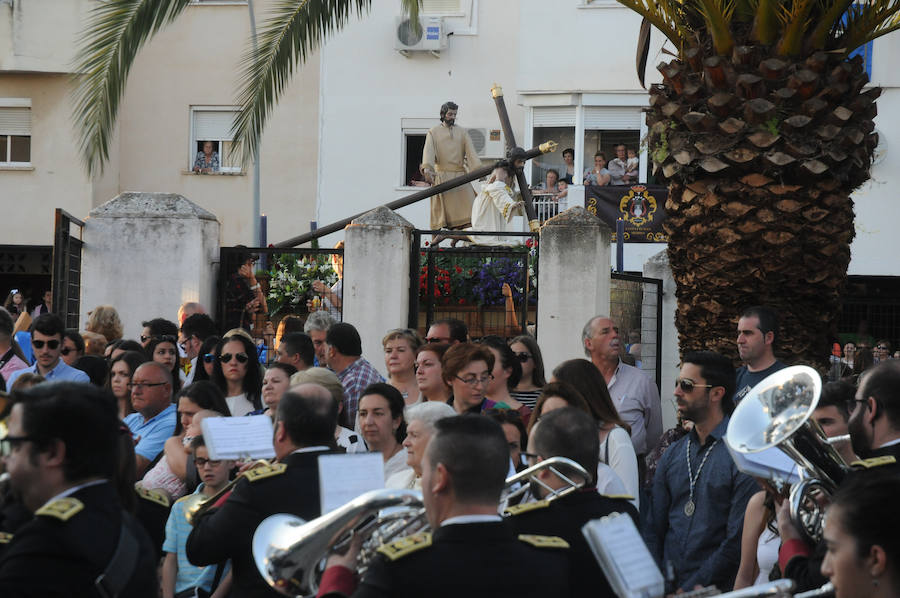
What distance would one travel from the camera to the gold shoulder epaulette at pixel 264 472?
457 centimetres

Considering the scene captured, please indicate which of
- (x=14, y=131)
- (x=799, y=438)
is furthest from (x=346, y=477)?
(x=14, y=131)

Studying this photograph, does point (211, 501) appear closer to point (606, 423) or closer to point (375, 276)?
point (606, 423)

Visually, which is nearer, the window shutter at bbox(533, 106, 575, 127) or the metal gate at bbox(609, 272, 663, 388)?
the metal gate at bbox(609, 272, 663, 388)

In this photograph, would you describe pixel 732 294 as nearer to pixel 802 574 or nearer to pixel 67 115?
pixel 802 574

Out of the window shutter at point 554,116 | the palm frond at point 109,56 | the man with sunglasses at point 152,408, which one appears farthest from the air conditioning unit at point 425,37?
the man with sunglasses at point 152,408

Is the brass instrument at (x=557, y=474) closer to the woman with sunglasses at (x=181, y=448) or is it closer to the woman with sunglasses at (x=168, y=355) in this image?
the woman with sunglasses at (x=181, y=448)

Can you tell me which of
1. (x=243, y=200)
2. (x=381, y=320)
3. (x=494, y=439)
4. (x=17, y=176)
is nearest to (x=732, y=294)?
(x=381, y=320)

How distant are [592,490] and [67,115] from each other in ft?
68.8

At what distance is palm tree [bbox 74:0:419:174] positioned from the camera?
9.97 m

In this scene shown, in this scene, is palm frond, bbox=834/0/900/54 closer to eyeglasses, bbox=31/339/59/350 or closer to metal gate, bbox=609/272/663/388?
metal gate, bbox=609/272/663/388

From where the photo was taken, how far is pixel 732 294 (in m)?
8.51

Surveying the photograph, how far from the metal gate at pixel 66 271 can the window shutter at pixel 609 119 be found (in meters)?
13.0

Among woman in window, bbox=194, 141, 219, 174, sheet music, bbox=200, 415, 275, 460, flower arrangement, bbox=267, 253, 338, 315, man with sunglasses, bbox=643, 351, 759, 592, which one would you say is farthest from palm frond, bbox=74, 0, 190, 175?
woman in window, bbox=194, 141, 219, 174

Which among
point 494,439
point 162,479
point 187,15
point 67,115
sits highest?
point 187,15
